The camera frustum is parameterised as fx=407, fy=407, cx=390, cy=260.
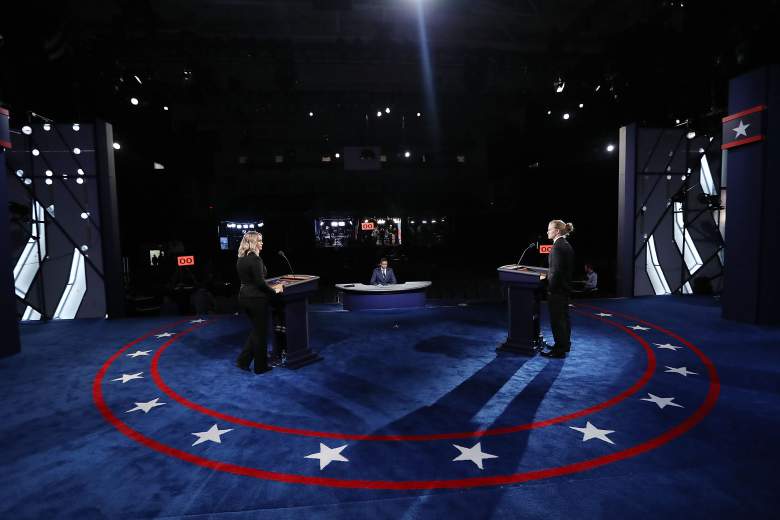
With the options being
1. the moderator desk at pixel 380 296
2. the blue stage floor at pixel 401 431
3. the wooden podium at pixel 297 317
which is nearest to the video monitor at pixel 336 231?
the moderator desk at pixel 380 296

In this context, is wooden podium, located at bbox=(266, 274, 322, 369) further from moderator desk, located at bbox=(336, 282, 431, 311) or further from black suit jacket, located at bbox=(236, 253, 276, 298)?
moderator desk, located at bbox=(336, 282, 431, 311)

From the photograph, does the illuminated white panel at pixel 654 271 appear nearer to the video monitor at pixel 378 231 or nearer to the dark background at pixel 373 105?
the dark background at pixel 373 105

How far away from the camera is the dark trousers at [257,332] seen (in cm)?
521

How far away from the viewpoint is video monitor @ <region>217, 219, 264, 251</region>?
18188 millimetres

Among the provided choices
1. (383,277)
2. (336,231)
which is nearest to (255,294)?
(383,277)

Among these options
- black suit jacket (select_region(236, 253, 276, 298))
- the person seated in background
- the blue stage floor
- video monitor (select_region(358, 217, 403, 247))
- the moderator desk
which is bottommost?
the blue stage floor

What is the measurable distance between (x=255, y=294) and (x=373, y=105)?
423 inches

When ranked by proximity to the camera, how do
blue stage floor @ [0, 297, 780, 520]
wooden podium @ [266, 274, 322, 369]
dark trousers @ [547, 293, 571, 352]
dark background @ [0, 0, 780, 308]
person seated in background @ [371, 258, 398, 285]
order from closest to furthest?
blue stage floor @ [0, 297, 780, 520] < wooden podium @ [266, 274, 322, 369] < dark trousers @ [547, 293, 571, 352] < dark background @ [0, 0, 780, 308] < person seated in background @ [371, 258, 398, 285]

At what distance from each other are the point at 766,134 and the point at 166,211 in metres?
18.0

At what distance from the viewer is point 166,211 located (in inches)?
637

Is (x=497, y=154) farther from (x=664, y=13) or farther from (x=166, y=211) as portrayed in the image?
(x=166, y=211)

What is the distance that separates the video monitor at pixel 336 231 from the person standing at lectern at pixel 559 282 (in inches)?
564

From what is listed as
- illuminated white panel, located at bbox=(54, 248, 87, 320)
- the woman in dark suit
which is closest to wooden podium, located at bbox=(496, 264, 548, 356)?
the woman in dark suit

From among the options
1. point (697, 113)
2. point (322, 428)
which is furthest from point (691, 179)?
point (322, 428)
